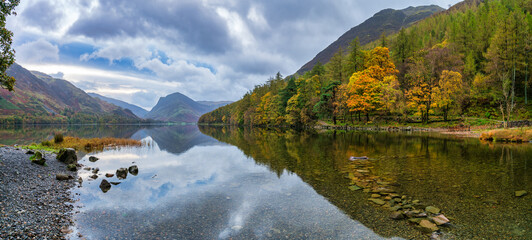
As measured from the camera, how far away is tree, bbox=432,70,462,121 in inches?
1884

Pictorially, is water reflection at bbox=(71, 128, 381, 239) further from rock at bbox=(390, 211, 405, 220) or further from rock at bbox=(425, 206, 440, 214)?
rock at bbox=(425, 206, 440, 214)

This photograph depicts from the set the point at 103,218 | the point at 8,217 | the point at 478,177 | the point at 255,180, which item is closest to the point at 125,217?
the point at 103,218

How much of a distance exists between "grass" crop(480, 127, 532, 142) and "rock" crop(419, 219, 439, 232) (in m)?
33.0

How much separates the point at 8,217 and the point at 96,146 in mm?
32355

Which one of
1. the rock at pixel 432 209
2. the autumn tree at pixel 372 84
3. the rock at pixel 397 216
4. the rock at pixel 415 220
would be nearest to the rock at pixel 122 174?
the rock at pixel 397 216

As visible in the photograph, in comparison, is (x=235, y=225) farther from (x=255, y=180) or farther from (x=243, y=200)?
(x=255, y=180)

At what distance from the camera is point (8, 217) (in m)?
7.35

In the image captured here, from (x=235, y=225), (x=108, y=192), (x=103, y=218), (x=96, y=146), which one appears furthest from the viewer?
(x=96, y=146)

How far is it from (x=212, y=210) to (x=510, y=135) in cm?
3886

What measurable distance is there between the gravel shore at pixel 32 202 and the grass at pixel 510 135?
43.5 metres

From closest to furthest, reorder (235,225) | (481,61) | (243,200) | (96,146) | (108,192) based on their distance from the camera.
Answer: (235,225) → (243,200) → (108,192) → (96,146) → (481,61)

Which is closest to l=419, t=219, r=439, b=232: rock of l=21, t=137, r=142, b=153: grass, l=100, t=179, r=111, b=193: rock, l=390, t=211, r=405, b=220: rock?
l=390, t=211, r=405, b=220: rock

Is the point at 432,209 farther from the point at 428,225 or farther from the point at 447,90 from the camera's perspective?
the point at 447,90

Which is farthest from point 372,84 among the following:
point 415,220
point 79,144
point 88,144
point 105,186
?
point 79,144
